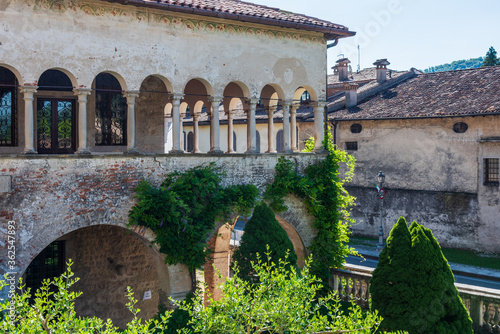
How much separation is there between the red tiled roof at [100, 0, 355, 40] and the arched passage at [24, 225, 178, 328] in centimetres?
649

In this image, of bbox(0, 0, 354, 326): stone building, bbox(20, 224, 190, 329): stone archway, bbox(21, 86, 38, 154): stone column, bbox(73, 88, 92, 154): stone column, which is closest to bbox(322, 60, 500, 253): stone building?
bbox(0, 0, 354, 326): stone building

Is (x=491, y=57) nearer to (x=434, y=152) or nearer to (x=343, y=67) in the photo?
(x=343, y=67)

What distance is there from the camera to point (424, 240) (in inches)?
418

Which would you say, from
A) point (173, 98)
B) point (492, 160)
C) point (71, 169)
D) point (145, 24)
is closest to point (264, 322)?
point (71, 169)

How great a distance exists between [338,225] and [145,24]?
7809 mm

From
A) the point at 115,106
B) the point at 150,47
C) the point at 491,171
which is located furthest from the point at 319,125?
the point at 491,171

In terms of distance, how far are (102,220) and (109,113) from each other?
14.4ft

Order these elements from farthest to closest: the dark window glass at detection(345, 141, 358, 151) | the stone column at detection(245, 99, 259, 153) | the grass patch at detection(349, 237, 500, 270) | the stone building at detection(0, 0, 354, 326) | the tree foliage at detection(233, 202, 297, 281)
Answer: the dark window glass at detection(345, 141, 358, 151) → the grass patch at detection(349, 237, 500, 270) → the stone column at detection(245, 99, 259, 153) → the tree foliage at detection(233, 202, 297, 281) → the stone building at detection(0, 0, 354, 326)

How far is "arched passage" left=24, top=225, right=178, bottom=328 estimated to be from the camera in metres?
14.5

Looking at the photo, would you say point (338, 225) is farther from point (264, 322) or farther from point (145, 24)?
point (264, 322)

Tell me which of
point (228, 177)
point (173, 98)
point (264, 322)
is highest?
point (173, 98)

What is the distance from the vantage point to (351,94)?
101ft

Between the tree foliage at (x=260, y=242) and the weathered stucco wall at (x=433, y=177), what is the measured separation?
11061 millimetres

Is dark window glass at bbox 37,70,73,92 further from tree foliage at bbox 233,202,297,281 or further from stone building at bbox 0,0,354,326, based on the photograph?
tree foliage at bbox 233,202,297,281
